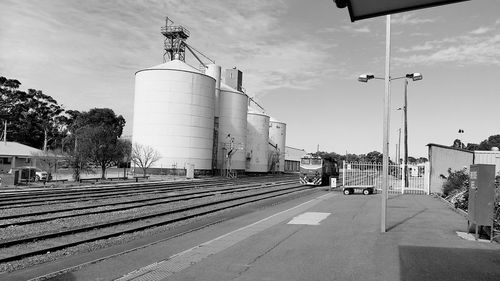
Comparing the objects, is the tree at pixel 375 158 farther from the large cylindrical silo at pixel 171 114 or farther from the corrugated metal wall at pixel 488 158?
the corrugated metal wall at pixel 488 158

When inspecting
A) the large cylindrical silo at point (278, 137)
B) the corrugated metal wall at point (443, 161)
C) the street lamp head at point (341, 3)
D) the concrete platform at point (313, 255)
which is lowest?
the concrete platform at point (313, 255)

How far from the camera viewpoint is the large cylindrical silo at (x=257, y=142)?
90.5m

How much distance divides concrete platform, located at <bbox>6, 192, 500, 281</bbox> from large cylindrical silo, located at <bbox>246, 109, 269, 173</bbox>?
245 feet

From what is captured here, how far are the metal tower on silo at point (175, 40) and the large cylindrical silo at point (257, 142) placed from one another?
20.6 meters

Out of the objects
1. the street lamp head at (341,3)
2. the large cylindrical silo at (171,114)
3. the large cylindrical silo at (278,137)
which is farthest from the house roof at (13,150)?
the street lamp head at (341,3)

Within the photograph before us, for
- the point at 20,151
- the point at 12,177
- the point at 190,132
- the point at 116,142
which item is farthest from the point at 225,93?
the point at 12,177

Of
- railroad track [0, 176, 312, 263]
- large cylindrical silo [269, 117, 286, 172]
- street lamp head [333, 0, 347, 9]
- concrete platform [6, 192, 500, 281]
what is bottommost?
railroad track [0, 176, 312, 263]

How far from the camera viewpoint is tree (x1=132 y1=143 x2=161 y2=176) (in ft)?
196

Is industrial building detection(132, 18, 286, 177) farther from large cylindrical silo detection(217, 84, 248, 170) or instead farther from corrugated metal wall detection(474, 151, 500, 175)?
corrugated metal wall detection(474, 151, 500, 175)

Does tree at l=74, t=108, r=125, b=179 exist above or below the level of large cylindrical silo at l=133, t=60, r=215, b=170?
below

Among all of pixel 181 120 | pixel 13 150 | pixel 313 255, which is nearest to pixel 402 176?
pixel 313 255

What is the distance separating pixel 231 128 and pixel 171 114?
1807cm

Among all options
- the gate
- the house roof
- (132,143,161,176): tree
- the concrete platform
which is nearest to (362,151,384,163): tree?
the gate

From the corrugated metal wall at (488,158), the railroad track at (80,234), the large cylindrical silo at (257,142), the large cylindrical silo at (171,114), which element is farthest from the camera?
the large cylindrical silo at (257,142)
